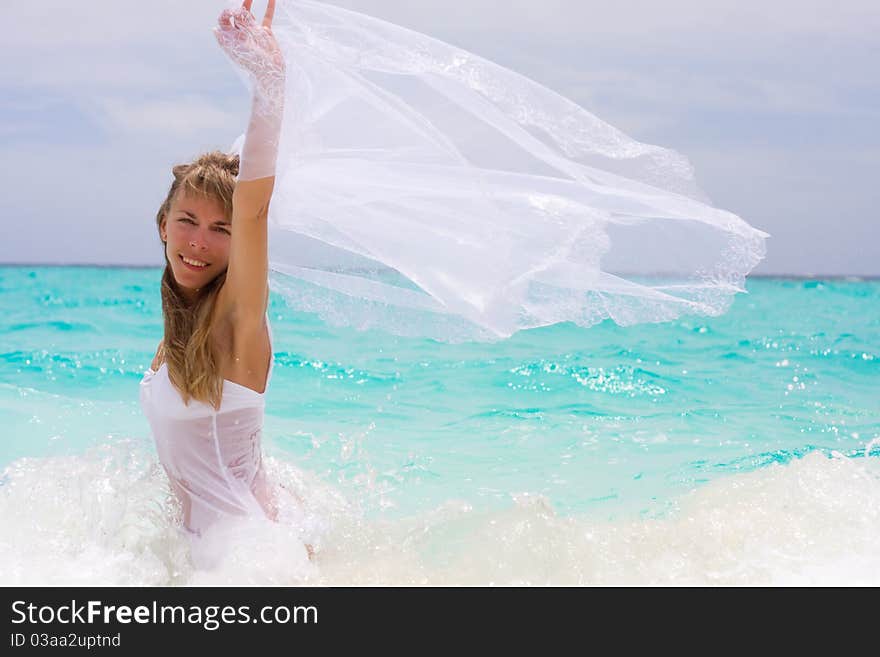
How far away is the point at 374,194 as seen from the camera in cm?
326

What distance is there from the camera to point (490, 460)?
19.4ft

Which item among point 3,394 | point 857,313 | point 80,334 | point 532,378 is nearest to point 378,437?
point 532,378

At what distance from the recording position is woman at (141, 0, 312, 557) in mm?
2725

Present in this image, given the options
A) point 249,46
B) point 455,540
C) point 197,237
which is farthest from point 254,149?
point 455,540

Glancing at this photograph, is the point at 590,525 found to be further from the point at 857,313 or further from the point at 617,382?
the point at 857,313

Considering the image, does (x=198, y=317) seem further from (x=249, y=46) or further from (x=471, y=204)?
(x=471, y=204)

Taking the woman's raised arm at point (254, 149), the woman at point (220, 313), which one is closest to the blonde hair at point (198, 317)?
the woman at point (220, 313)

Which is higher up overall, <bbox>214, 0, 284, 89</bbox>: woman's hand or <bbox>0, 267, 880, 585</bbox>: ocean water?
<bbox>214, 0, 284, 89</bbox>: woman's hand

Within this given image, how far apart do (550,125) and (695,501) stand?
1774 mm

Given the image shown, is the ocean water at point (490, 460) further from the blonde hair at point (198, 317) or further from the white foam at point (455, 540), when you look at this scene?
the blonde hair at point (198, 317)

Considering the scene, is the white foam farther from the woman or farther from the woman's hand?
the woman's hand

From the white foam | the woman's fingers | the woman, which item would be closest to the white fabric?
the woman's fingers

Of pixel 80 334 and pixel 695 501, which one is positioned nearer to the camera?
pixel 695 501

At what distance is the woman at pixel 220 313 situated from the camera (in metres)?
2.72
